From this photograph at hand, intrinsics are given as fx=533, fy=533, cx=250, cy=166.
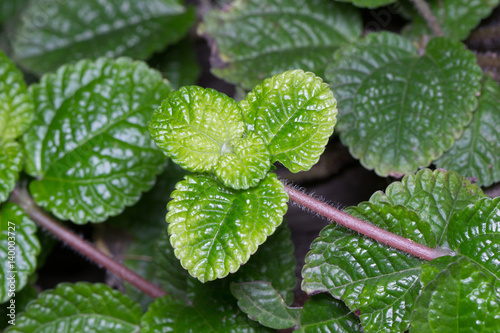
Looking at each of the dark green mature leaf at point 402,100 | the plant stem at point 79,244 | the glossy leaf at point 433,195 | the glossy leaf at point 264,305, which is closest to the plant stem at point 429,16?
the dark green mature leaf at point 402,100

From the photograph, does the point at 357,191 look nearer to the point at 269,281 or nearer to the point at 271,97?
the point at 269,281

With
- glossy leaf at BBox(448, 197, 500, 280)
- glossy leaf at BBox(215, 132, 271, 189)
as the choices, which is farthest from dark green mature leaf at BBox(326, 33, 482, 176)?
glossy leaf at BBox(215, 132, 271, 189)

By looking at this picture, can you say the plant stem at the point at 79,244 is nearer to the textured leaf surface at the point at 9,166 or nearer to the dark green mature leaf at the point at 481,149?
the textured leaf surface at the point at 9,166

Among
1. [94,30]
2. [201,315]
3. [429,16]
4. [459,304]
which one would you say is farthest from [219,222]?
[94,30]

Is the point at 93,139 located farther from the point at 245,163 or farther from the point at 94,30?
the point at 94,30

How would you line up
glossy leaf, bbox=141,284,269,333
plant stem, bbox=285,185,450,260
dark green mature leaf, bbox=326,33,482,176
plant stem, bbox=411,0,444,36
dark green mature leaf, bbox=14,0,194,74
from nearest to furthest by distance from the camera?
plant stem, bbox=285,185,450,260, glossy leaf, bbox=141,284,269,333, dark green mature leaf, bbox=326,33,482,176, plant stem, bbox=411,0,444,36, dark green mature leaf, bbox=14,0,194,74

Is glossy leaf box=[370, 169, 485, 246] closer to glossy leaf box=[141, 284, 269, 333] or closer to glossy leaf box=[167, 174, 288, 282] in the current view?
glossy leaf box=[167, 174, 288, 282]

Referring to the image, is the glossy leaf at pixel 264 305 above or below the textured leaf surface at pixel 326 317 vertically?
below

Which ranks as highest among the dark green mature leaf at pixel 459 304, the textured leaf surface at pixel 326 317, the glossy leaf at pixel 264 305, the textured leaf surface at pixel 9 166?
the dark green mature leaf at pixel 459 304

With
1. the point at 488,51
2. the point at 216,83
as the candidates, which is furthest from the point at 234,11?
the point at 488,51
